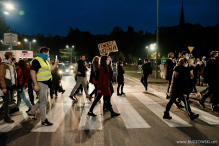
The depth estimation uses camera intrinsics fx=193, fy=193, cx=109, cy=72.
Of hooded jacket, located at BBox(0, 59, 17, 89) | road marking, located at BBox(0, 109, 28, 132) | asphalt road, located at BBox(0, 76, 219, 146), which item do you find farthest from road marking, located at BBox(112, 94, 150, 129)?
hooded jacket, located at BBox(0, 59, 17, 89)

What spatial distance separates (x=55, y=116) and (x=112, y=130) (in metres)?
2.05

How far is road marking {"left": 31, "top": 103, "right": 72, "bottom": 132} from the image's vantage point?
4.63 metres

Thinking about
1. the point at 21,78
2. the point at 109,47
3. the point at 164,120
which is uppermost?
the point at 109,47

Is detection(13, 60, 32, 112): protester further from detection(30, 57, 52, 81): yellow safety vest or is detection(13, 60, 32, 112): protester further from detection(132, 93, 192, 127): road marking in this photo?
detection(132, 93, 192, 127): road marking

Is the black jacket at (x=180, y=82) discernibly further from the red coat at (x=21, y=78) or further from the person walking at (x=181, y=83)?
the red coat at (x=21, y=78)

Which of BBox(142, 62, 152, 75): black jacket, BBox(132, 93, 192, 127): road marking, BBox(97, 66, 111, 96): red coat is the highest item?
BBox(142, 62, 152, 75): black jacket

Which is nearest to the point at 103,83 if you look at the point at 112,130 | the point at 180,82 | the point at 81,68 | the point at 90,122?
the point at 90,122

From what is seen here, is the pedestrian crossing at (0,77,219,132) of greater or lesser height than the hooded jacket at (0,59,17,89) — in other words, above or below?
below

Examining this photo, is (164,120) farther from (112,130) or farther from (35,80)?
(35,80)

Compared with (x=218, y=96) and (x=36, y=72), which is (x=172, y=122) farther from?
(x=36, y=72)

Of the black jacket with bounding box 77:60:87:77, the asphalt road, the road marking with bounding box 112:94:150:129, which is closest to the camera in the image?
the asphalt road

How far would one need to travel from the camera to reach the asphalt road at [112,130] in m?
3.93

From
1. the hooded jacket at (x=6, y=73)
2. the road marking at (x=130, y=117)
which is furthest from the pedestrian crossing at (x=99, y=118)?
the hooded jacket at (x=6, y=73)

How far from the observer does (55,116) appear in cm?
575
